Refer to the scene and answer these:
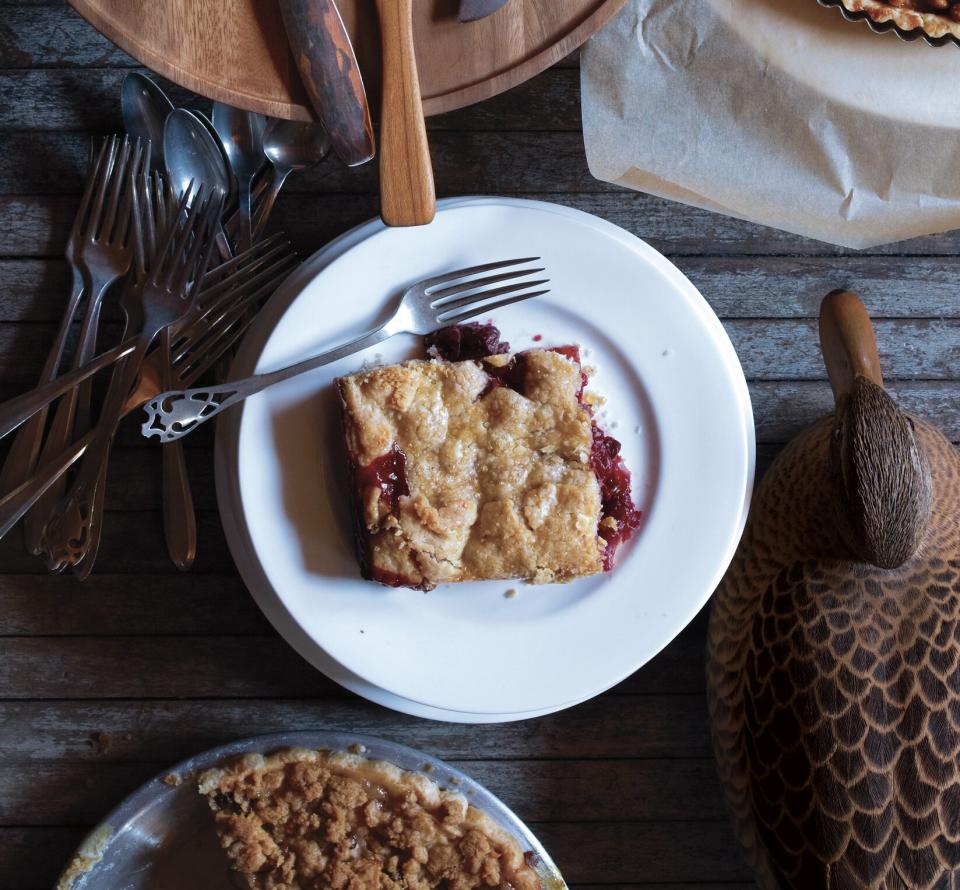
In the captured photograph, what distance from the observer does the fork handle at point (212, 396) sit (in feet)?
4.73

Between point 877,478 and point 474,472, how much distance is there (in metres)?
0.59

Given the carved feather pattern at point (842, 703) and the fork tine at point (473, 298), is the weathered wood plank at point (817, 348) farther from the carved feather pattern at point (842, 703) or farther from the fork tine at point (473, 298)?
the fork tine at point (473, 298)

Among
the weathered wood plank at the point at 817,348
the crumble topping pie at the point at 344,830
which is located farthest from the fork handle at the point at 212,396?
the weathered wood plank at the point at 817,348

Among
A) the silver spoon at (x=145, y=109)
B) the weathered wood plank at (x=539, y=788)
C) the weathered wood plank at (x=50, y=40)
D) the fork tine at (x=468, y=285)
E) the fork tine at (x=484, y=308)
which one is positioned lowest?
the weathered wood plank at (x=539, y=788)

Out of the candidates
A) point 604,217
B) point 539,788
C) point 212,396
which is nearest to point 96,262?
point 212,396

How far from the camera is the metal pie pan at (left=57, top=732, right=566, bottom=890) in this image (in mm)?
1597

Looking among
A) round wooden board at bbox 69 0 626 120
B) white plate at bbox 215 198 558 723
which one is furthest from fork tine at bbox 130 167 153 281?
round wooden board at bbox 69 0 626 120

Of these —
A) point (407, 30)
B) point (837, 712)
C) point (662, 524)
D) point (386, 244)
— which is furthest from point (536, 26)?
point (837, 712)

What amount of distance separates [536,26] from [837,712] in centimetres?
109

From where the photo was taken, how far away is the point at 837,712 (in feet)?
4.69

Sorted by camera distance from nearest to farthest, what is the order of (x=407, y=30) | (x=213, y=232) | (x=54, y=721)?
(x=407, y=30) < (x=213, y=232) < (x=54, y=721)

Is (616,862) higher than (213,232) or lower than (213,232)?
lower

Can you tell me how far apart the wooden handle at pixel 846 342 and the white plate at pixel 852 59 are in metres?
0.33

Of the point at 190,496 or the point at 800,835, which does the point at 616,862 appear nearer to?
the point at 800,835
